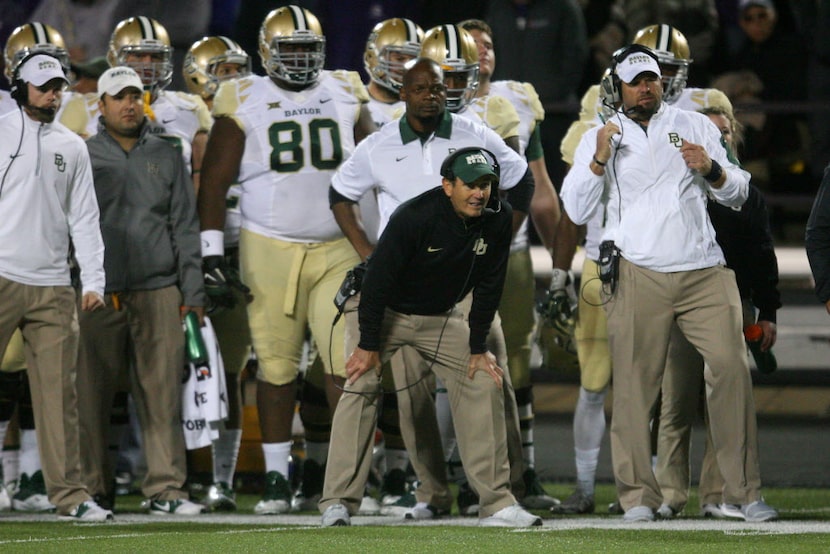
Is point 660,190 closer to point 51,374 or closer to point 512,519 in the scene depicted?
point 512,519

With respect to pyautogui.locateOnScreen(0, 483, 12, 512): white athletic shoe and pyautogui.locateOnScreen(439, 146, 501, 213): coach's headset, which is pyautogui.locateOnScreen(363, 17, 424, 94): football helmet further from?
pyautogui.locateOnScreen(0, 483, 12, 512): white athletic shoe

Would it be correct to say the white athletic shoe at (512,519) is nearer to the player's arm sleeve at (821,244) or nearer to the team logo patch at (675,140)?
the player's arm sleeve at (821,244)

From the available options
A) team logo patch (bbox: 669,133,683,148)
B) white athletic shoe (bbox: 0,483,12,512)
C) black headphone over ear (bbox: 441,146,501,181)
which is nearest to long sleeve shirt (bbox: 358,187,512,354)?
black headphone over ear (bbox: 441,146,501,181)

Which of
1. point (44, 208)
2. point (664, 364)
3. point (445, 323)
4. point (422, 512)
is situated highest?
point (44, 208)

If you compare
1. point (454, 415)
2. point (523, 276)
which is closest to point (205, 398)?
point (454, 415)

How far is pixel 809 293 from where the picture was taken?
439 inches

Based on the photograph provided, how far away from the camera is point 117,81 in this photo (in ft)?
26.2

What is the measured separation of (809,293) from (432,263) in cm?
455

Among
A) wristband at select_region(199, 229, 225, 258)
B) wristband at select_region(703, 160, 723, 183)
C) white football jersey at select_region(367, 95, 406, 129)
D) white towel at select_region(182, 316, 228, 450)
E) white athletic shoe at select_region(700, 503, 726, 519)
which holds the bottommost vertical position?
white athletic shoe at select_region(700, 503, 726, 519)

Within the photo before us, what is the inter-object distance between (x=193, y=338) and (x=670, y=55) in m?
2.48

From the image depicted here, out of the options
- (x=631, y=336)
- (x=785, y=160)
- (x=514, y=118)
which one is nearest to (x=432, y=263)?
(x=631, y=336)

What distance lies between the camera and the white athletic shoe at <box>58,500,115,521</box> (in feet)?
24.6

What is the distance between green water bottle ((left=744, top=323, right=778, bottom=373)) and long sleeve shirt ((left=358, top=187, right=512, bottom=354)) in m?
1.20

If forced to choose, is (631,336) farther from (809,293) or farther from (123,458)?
(809,293)
